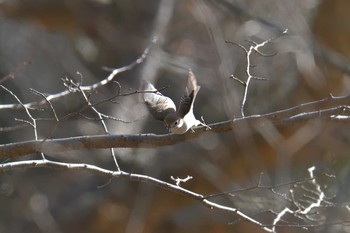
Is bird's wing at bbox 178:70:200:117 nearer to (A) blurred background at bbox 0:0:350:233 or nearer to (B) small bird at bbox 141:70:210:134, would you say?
(B) small bird at bbox 141:70:210:134

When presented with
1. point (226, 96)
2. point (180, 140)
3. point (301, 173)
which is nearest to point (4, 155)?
point (180, 140)

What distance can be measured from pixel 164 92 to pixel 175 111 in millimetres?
3550

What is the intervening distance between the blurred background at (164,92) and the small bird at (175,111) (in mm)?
1917

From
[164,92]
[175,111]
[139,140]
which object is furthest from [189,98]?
[164,92]

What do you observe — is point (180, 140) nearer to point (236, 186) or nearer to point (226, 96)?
point (226, 96)

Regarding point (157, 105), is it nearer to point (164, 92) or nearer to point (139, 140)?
point (139, 140)

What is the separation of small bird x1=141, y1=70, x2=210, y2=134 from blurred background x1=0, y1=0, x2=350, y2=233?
1.92 metres

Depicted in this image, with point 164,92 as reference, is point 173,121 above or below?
below

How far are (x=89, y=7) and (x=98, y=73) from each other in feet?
3.16

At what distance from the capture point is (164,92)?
6.83m

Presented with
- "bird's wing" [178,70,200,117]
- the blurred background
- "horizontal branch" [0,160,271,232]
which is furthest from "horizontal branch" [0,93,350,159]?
the blurred background

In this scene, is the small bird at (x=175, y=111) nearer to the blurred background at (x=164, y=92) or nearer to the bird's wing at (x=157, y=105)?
the bird's wing at (x=157, y=105)

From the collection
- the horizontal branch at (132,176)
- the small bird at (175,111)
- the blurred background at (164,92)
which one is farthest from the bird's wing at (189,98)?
the blurred background at (164,92)

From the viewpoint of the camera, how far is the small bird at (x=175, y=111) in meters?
3.10
